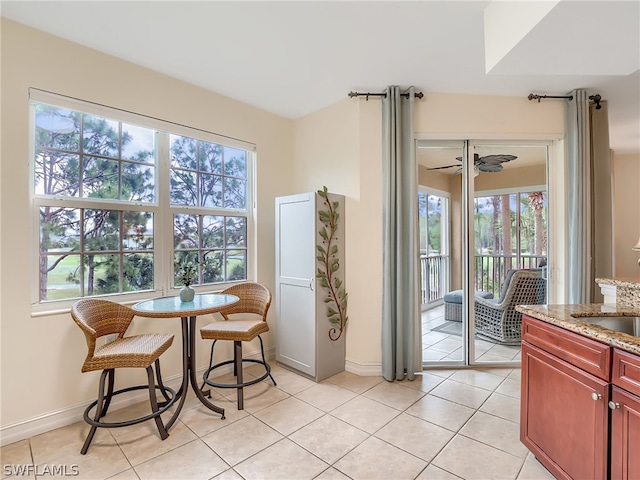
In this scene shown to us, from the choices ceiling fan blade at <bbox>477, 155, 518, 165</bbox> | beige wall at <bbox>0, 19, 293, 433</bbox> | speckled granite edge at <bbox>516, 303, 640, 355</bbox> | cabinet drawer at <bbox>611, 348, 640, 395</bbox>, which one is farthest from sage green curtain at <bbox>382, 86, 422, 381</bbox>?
beige wall at <bbox>0, 19, 293, 433</bbox>

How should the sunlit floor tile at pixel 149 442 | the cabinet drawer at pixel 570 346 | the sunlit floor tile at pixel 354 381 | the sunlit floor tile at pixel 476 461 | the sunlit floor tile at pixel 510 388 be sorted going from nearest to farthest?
the cabinet drawer at pixel 570 346 < the sunlit floor tile at pixel 476 461 < the sunlit floor tile at pixel 149 442 < the sunlit floor tile at pixel 510 388 < the sunlit floor tile at pixel 354 381

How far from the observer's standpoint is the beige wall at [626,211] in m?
4.86

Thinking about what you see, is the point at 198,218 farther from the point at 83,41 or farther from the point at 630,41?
the point at 630,41

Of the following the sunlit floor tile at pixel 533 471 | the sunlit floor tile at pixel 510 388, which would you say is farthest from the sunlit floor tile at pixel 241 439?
the sunlit floor tile at pixel 510 388

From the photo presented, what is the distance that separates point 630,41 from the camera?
176 centimetres

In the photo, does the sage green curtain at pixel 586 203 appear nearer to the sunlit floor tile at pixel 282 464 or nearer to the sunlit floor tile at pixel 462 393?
the sunlit floor tile at pixel 462 393

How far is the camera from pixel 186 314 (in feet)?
7.02

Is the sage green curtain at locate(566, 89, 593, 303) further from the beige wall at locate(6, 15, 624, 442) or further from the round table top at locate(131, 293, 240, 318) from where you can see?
the round table top at locate(131, 293, 240, 318)

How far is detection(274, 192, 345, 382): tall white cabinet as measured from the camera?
→ 2.93 metres

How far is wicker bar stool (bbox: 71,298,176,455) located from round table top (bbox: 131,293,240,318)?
20 centimetres

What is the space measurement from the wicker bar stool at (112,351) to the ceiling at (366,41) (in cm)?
196

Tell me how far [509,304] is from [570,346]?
2114 mm

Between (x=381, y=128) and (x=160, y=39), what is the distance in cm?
200

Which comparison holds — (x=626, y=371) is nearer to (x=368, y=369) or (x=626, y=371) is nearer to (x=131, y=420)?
(x=368, y=369)
